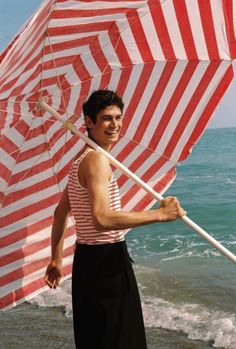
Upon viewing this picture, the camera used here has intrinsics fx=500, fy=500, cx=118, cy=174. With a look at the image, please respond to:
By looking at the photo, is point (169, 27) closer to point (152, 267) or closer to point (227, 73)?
point (227, 73)

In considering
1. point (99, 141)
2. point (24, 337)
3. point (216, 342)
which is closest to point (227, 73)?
point (99, 141)

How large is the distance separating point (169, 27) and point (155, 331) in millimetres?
3941

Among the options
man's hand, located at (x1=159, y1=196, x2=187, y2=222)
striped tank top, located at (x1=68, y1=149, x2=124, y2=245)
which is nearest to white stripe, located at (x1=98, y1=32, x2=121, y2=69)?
striped tank top, located at (x1=68, y1=149, x2=124, y2=245)

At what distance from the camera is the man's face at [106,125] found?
2473 millimetres

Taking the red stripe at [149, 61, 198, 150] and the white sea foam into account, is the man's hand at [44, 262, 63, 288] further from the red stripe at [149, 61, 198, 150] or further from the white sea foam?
the white sea foam

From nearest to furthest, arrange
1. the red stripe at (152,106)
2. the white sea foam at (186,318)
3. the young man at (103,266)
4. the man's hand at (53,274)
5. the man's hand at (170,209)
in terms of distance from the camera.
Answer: the man's hand at (170,209) < the young man at (103,266) < the man's hand at (53,274) < the red stripe at (152,106) < the white sea foam at (186,318)

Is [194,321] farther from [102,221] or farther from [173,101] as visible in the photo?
[102,221]

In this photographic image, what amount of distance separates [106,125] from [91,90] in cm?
96

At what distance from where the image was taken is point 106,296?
2.49 metres

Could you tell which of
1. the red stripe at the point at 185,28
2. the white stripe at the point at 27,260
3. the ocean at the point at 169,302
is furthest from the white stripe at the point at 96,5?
the ocean at the point at 169,302

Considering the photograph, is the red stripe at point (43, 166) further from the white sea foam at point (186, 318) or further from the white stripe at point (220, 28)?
the white sea foam at point (186, 318)

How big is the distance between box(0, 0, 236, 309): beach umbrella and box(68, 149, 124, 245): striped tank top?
44 centimetres

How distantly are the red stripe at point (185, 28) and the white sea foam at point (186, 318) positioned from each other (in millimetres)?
3591

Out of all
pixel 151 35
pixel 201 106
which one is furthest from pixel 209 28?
pixel 201 106
